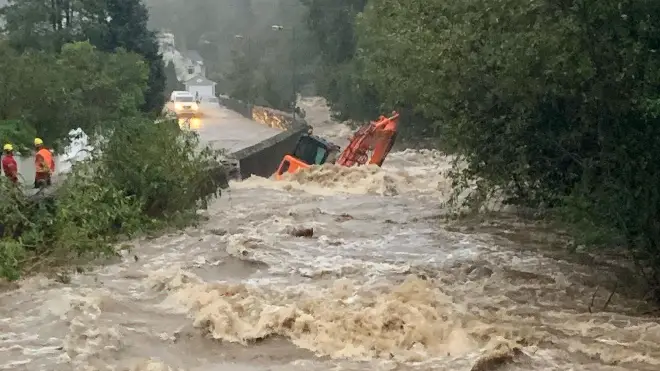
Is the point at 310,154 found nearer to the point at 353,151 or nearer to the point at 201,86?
the point at 353,151

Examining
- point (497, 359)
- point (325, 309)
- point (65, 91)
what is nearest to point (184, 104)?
point (65, 91)

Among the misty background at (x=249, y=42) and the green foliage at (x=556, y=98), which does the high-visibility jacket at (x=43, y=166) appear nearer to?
the green foliage at (x=556, y=98)

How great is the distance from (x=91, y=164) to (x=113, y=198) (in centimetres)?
113

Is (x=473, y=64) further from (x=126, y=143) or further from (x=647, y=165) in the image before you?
(x=126, y=143)

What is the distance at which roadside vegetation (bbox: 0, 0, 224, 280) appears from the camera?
45.4 ft

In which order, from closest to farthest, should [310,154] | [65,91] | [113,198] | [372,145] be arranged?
[113,198], [65,91], [372,145], [310,154]

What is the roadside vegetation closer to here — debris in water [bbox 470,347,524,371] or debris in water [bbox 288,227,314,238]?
debris in water [bbox 288,227,314,238]

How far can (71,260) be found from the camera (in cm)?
1390

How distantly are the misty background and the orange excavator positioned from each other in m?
23.3

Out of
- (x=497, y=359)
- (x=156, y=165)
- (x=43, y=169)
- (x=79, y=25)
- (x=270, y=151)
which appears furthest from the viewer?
(x=79, y=25)

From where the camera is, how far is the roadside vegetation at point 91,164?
13852 mm

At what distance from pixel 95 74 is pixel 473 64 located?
768 inches

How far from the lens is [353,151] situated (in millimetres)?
28469

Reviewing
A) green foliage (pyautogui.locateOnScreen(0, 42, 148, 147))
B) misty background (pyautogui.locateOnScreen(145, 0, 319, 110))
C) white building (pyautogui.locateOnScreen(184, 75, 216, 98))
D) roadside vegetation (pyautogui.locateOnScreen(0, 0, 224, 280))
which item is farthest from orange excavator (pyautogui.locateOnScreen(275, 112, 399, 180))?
white building (pyautogui.locateOnScreen(184, 75, 216, 98))
